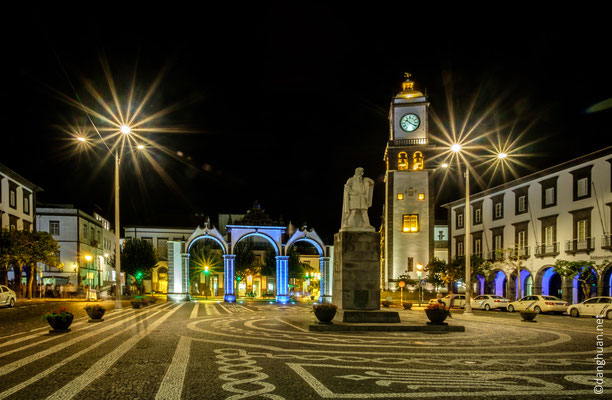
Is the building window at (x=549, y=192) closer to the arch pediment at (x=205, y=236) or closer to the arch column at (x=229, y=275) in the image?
the arch column at (x=229, y=275)

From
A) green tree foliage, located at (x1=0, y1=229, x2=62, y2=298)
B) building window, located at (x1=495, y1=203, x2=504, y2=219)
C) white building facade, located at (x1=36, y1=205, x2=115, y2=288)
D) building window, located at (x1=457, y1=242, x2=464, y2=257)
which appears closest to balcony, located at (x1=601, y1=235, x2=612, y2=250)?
building window, located at (x1=495, y1=203, x2=504, y2=219)

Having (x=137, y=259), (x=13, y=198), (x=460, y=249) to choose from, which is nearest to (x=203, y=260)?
(x=137, y=259)

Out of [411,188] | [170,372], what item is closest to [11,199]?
[411,188]

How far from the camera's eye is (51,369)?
9445mm

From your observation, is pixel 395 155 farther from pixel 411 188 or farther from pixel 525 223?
pixel 525 223

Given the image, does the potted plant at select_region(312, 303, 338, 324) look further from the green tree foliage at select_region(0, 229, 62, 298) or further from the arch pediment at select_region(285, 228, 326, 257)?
the green tree foliage at select_region(0, 229, 62, 298)

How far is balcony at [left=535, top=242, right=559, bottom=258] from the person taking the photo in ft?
126

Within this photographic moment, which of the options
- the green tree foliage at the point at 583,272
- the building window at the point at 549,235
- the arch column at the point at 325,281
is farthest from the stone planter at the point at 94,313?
the building window at the point at 549,235

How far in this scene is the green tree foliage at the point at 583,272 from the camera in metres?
33.2

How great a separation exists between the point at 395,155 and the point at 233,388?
52347 mm

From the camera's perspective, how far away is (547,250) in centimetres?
3969

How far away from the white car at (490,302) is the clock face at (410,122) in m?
24.8

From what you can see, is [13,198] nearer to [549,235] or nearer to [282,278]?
[282,278]

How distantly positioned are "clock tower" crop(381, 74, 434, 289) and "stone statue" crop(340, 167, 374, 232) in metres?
38.3
